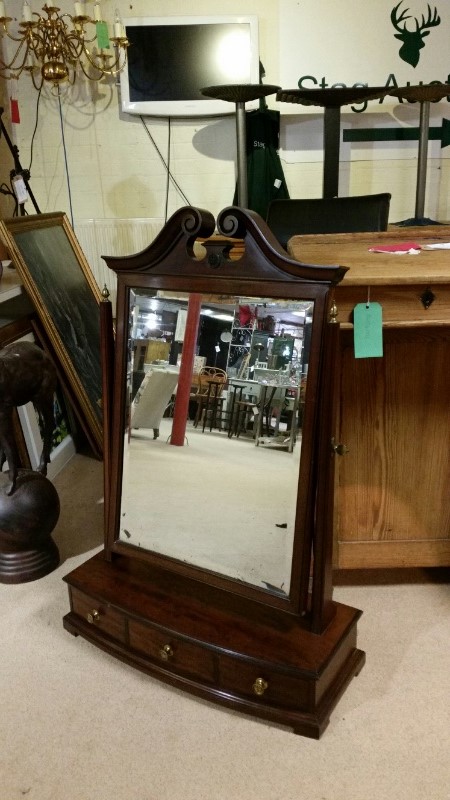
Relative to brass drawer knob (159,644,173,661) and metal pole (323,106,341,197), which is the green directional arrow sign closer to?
metal pole (323,106,341,197)

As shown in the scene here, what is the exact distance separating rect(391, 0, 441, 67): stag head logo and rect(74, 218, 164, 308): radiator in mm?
1794

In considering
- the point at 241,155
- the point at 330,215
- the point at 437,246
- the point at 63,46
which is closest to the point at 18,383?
the point at 437,246

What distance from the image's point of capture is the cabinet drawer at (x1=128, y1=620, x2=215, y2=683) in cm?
153

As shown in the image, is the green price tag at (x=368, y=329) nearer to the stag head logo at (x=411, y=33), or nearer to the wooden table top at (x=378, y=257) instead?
the wooden table top at (x=378, y=257)

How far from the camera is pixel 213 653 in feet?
4.91

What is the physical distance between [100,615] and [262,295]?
98 centimetres

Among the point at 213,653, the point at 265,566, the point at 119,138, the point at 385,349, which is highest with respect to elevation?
the point at 119,138

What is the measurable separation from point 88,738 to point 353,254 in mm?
1462

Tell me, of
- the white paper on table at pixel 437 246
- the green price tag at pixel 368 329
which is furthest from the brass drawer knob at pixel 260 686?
the white paper on table at pixel 437 246

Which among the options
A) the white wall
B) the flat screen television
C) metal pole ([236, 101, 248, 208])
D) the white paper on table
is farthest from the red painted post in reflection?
the white wall

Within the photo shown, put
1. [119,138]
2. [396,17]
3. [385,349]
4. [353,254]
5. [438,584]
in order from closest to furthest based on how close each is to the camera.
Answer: [385,349]
[353,254]
[438,584]
[396,17]
[119,138]

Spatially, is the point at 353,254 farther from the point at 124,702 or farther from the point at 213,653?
the point at 124,702

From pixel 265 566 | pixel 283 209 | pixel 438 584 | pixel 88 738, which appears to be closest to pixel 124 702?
pixel 88 738

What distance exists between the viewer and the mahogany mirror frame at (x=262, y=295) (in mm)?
1334
